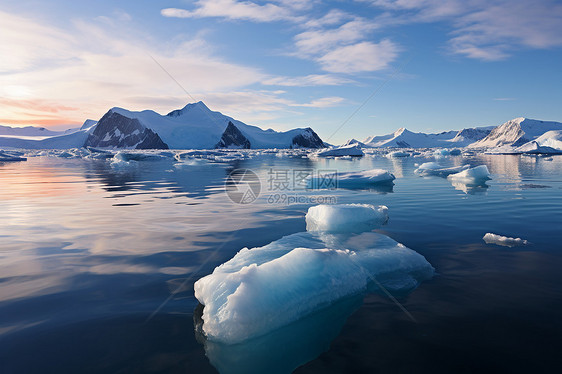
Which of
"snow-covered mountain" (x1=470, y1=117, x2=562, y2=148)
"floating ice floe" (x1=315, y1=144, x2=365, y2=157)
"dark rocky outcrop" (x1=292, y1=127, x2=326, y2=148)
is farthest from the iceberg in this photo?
"snow-covered mountain" (x1=470, y1=117, x2=562, y2=148)

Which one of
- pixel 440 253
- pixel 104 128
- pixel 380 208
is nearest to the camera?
pixel 440 253

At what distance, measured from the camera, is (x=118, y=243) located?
529cm

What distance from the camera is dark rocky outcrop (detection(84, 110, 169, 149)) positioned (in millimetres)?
98125

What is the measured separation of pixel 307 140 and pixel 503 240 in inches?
4689

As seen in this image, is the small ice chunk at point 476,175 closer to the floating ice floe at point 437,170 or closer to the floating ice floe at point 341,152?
the floating ice floe at point 437,170

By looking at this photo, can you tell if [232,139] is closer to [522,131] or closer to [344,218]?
[344,218]

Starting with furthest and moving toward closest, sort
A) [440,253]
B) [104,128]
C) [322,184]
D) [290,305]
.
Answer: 1. [104,128]
2. [322,184]
3. [440,253]
4. [290,305]

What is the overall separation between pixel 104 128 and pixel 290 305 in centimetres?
13474

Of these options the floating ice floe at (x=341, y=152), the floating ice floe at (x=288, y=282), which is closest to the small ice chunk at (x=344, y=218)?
the floating ice floe at (x=288, y=282)

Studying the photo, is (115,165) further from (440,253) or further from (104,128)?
(104,128)

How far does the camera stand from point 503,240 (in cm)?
489

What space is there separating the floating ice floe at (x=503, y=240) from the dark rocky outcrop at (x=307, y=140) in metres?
107

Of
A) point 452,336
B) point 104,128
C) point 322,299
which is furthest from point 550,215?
point 104,128

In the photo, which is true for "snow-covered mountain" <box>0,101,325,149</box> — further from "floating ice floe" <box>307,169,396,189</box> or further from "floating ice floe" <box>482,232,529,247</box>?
"floating ice floe" <box>482,232,529,247</box>
